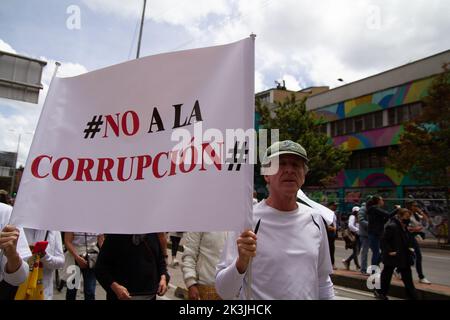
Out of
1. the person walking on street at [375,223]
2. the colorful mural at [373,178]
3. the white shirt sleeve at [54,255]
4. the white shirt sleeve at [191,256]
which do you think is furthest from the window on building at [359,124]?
the white shirt sleeve at [54,255]

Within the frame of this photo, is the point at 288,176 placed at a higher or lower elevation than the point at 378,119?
lower

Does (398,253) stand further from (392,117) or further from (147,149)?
(392,117)

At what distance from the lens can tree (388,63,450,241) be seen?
17.8m

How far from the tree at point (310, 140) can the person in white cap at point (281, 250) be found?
70.8ft

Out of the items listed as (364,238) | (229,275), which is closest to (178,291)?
(364,238)

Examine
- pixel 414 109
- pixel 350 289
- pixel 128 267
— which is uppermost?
pixel 414 109

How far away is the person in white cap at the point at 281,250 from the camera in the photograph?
77.2 inches

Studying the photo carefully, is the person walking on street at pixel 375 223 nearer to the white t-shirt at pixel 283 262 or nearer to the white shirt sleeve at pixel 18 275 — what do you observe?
the white t-shirt at pixel 283 262

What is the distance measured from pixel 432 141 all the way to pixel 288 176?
19.0m

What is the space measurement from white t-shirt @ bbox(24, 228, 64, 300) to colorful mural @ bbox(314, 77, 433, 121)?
24.5 metres

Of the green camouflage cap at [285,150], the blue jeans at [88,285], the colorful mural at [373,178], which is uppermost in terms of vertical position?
the colorful mural at [373,178]

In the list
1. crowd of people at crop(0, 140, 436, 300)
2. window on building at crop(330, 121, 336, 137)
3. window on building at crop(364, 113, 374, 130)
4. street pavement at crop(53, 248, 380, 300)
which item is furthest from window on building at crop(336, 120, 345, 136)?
crowd of people at crop(0, 140, 436, 300)

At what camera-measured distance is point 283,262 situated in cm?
Answer: 201
